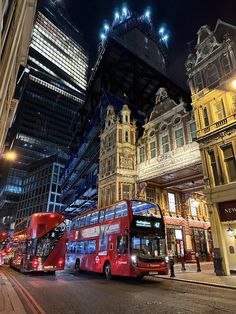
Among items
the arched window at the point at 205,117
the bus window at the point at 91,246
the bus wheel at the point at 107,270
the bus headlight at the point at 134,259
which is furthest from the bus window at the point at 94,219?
the arched window at the point at 205,117

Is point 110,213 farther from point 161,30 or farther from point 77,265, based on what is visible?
point 161,30

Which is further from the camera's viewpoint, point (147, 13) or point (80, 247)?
point (147, 13)

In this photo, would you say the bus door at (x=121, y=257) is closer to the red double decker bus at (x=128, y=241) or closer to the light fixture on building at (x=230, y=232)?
the red double decker bus at (x=128, y=241)

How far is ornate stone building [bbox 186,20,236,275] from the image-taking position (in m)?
17.0

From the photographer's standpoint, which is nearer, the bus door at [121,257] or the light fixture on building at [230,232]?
the bus door at [121,257]

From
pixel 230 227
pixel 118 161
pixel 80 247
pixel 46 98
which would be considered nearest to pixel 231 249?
pixel 230 227

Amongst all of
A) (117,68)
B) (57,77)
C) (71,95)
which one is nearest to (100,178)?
(117,68)

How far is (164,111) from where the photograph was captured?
27.6m

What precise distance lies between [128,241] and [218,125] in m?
11.4

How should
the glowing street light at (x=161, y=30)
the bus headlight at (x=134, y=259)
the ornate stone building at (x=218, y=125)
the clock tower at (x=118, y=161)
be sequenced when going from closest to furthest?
the bus headlight at (x=134, y=259)
the ornate stone building at (x=218, y=125)
the clock tower at (x=118, y=161)
the glowing street light at (x=161, y=30)

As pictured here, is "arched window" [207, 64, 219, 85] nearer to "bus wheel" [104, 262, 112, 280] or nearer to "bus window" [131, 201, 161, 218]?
"bus window" [131, 201, 161, 218]

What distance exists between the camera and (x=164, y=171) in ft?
81.7

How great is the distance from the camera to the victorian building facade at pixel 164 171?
24812 mm

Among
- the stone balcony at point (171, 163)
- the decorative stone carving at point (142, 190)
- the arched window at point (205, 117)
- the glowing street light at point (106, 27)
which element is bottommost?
the decorative stone carving at point (142, 190)
